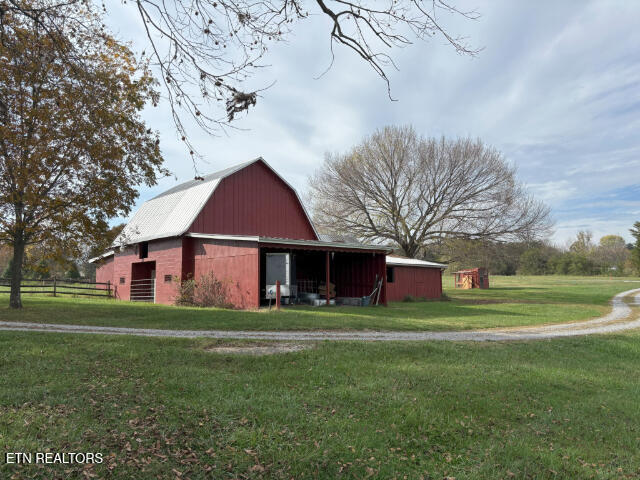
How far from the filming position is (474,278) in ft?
128

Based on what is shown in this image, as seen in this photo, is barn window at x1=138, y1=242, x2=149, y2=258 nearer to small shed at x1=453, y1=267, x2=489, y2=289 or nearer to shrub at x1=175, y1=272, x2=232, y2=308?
shrub at x1=175, y1=272, x2=232, y2=308

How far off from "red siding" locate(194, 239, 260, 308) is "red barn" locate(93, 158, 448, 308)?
37mm

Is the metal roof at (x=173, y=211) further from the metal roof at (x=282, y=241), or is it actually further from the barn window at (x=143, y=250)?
the metal roof at (x=282, y=241)

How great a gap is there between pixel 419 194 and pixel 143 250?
16964mm

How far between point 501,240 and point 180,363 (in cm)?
2536

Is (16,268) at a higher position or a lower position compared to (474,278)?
higher

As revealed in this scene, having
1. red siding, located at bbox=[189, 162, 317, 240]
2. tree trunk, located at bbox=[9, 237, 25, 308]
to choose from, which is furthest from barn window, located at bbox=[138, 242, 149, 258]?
tree trunk, located at bbox=[9, 237, 25, 308]

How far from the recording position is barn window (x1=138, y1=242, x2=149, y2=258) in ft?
74.8

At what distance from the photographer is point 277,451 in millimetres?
3900

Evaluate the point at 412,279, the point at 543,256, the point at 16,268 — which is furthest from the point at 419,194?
the point at 543,256

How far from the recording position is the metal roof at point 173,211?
803 inches

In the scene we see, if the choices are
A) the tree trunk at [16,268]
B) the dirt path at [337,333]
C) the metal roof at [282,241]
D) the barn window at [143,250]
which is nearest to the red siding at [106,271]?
the barn window at [143,250]

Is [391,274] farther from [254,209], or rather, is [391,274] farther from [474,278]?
[474,278]

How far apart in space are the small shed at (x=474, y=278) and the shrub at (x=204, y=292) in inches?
1047
